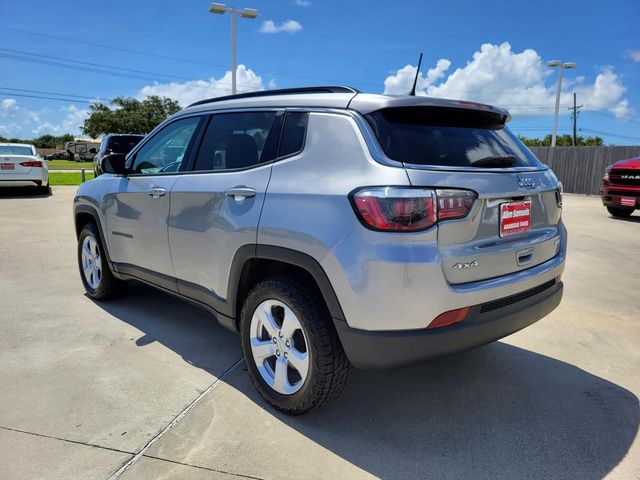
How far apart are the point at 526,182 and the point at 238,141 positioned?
1785 mm

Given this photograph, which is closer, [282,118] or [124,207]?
[282,118]

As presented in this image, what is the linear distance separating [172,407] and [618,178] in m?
10.7

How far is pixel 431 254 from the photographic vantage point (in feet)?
7.25

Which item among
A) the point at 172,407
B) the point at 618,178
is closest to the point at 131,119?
the point at 618,178

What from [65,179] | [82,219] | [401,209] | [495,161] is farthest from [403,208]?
[65,179]

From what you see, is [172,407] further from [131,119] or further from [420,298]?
[131,119]

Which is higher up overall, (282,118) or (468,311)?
(282,118)

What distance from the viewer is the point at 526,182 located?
8.72 ft

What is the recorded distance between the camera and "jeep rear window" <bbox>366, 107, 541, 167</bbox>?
7.97 ft

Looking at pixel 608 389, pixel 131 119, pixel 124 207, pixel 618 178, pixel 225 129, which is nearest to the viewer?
pixel 608 389

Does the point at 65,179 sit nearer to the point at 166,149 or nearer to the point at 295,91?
the point at 166,149

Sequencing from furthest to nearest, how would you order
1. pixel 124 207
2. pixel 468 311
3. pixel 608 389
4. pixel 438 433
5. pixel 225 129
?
A: 1. pixel 124 207
2. pixel 225 129
3. pixel 608 389
4. pixel 438 433
5. pixel 468 311

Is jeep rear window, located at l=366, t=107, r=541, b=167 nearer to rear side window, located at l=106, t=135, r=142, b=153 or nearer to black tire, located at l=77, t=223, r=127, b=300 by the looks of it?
black tire, located at l=77, t=223, r=127, b=300

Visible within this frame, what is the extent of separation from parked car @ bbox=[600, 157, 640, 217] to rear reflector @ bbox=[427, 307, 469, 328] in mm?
9635
